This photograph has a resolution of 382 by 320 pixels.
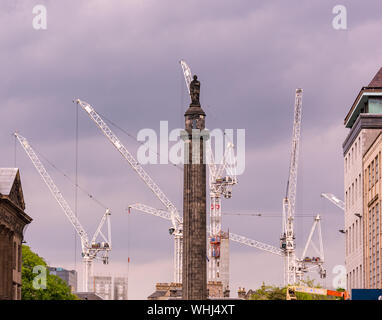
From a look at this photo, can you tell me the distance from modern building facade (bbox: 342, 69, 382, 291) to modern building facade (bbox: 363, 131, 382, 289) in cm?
153

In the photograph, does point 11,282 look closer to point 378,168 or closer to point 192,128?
point 192,128

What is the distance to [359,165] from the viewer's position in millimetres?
175375

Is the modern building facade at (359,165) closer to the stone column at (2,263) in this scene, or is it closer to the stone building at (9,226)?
the stone building at (9,226)

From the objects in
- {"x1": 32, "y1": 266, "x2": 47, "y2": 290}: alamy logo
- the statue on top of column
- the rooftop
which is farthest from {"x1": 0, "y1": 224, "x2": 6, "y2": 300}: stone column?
the rooftop

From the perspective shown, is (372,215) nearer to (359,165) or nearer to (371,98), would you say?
(359,165)

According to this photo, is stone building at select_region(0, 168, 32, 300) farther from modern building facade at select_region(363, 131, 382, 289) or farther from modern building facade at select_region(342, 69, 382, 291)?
modern building facade at select_region(342, 69, 382, 291)

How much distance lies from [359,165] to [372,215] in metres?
13.8

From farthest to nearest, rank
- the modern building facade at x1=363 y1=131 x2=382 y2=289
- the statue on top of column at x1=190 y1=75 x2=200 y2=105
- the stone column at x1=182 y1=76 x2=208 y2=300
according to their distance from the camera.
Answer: the statue on top of column at x1=190 y1=75 x2=200 y2=105 < the stone column at x1=182 y1=76 x2=208 y2=300 < the modern building facade at x1=363 y1=131 x2=382 y2=289

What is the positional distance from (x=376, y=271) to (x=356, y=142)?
2910 centimetres

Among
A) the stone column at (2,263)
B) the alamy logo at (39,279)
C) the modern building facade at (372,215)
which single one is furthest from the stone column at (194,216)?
the stone column at (2,263)

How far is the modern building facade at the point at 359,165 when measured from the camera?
6831 inches

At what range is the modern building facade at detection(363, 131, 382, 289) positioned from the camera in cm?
15550

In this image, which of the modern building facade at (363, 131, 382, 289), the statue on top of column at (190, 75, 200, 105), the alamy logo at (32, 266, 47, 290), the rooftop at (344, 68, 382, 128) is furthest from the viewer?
the alamy logo at (32, 266, 47, 290)
